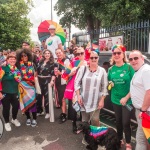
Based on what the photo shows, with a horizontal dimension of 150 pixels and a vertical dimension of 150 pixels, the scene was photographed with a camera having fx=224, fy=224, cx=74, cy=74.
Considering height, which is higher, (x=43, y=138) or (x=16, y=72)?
(x=16, y=72)

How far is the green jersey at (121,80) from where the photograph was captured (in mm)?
3404

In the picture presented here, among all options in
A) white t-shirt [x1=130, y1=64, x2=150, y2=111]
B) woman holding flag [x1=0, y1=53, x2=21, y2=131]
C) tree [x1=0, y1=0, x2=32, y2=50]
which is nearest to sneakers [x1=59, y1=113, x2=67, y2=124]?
woman holding flag [x1=0, y1=53, x2=21, y2=131]

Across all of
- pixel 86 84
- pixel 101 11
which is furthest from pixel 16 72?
pixel 101 11

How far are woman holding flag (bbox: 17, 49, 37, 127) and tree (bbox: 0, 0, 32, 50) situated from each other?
18.5 meters

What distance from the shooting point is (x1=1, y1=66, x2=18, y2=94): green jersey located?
462 cm

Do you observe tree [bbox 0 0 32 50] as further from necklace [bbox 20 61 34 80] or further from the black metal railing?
necklace [bbox 20 61 34 80]

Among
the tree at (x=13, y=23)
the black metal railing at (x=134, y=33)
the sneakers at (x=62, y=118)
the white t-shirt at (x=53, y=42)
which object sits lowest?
the sneakers at (x=62, y=118)

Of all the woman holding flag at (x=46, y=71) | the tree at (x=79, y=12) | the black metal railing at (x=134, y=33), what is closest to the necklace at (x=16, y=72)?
the woman holding flag at (x=46, y=71)

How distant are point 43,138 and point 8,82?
1371 millimetres

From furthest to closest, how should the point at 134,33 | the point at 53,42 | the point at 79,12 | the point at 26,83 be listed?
1. the point at 79,12
2. the point at 134,33
3. the point at 53,42
4. the point at 26,83

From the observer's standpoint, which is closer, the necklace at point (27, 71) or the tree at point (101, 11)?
the necklace at point (27, 71)

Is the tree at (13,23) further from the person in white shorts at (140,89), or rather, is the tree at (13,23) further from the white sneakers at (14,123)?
the person in white shorts at (140,89)

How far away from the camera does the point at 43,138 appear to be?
4480mm

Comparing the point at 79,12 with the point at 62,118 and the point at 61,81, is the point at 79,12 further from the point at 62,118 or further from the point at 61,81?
the point at 62,118
